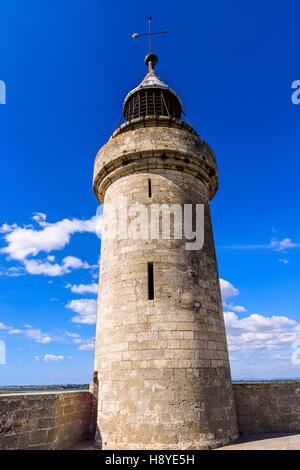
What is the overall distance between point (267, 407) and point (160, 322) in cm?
450

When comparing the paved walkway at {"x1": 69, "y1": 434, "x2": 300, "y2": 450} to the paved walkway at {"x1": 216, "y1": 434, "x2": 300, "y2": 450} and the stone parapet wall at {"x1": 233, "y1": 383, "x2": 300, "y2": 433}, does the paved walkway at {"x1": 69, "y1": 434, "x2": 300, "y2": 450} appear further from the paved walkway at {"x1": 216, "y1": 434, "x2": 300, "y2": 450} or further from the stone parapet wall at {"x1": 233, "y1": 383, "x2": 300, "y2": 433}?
the stone parapet wall at {"x1": 233, "y1": 383, "x2": 300, "y2": 433}

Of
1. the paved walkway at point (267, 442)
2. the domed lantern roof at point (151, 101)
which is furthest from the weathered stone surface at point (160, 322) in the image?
the domed lantern roof at point (151, 101)

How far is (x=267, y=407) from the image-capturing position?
28.5 feet

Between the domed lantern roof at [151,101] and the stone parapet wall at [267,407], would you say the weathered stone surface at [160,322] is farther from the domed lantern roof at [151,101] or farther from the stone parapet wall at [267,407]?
the domed lantern roof at [151,101]

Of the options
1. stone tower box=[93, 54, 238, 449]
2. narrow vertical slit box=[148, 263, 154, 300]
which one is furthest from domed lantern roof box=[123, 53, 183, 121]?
narrow vertical slit box=[148, 263, 154, 300]

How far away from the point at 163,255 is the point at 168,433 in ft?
13.3

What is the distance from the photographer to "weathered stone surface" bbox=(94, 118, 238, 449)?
6.66 m

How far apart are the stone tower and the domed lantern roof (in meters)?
1.26

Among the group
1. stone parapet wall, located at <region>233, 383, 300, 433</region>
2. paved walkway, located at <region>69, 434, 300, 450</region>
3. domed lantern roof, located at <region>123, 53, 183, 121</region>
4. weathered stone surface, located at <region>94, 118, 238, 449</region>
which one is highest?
domed lantern roof, located at <region>123, 53, 183, 121</region>

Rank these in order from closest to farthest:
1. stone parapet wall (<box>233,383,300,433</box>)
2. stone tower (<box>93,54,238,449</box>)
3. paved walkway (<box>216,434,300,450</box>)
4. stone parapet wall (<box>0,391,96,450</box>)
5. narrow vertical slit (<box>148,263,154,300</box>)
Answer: stone parapet wall (<box>0,391,96,450</box>) → paved walkway (<box>216,434,300,450</box>) → stone tower (<box>93,54,238,449</box>) → narrow vertical slit (<box>148,263,154,300</box>) → stone parapet wall (<box>233,383,300,433</box>)

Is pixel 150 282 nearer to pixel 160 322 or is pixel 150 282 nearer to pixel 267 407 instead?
pixel 160 322

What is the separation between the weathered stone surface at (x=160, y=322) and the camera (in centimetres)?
666
